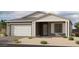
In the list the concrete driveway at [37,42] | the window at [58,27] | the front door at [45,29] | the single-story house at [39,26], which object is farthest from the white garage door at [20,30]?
the window at [58,27]

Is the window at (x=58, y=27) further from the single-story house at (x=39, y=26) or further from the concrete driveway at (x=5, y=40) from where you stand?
the concrete driveway at (x=5, y=40)

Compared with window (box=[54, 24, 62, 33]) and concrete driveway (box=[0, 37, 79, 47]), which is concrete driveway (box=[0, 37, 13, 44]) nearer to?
concrete driveway (box=[0, 37, 79, 47])

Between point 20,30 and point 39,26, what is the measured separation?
431mm

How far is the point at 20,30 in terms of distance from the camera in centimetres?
660

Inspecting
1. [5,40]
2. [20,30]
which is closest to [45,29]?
[20,30]

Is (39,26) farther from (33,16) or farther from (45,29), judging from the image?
(33,16)

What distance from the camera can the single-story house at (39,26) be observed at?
6.50 metres

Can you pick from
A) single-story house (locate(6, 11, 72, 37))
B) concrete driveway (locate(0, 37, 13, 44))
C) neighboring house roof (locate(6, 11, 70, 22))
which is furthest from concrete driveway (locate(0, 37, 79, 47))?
neighboring house roof (locate(6, 11, 70, 22))
